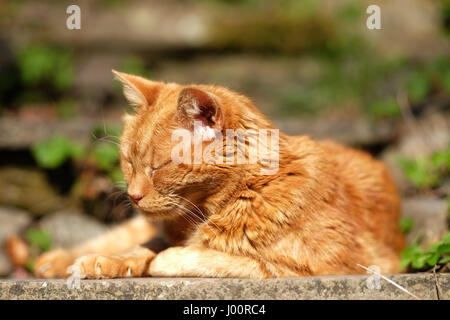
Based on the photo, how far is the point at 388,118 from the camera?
17.1ft

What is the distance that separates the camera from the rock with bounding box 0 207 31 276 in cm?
398

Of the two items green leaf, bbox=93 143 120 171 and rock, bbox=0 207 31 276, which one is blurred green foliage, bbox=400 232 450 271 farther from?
rock, bbox=0 207 31 276

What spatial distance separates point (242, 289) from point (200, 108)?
895 millimetres

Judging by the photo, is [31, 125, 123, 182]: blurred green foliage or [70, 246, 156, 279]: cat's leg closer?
[70, 246, 156, 279]: cat's leg

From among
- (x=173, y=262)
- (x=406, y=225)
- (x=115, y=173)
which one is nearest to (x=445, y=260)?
(x=406, y=225)

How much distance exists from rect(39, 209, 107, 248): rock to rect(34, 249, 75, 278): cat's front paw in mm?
1163

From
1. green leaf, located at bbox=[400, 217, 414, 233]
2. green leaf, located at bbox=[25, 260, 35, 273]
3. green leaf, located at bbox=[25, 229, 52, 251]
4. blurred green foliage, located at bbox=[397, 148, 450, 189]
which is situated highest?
blurred green foliage, located at bbox=[397, 148, 450, 189]

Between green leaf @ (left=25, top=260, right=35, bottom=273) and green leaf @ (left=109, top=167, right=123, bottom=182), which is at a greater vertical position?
green leaf @ (left=109, top=167, right=123, bottom=182)

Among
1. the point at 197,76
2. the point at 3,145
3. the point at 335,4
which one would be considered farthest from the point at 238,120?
the point at 335,4

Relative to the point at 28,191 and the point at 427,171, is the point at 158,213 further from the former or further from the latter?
the point at 427,171

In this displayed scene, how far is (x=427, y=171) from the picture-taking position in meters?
4.00

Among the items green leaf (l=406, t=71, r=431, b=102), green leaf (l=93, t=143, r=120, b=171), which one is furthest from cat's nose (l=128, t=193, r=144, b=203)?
green leaf (l=406, t=71, r=431, b=102)

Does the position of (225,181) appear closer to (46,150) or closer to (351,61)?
(46,150)

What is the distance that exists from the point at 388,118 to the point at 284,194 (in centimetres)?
320
